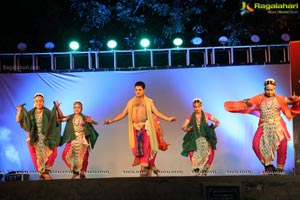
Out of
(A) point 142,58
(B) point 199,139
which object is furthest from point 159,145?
(A) point 142,58

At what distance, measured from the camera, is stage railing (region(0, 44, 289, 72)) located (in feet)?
35.4

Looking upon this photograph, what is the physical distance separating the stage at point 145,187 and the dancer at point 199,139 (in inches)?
15.9

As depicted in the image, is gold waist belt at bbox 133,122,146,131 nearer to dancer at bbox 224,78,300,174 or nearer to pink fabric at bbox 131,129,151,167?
pink fabric at bbox 131,129,151,167

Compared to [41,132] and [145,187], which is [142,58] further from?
[145,187]

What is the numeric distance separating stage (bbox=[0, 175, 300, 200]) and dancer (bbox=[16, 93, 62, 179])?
512 millimetres

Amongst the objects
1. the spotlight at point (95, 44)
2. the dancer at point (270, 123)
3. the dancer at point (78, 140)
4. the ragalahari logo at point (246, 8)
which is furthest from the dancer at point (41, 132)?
the ragalahari logo at point (246, 8)

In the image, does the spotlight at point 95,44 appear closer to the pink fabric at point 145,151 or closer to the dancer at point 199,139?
the pink fabric at point 145,151

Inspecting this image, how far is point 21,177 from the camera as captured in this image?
1035 centimetres

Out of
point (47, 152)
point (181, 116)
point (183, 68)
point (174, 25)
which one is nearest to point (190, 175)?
point (181, 116)

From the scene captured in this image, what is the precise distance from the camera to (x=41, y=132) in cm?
1049

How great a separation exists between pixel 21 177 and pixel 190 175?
3.47 metres

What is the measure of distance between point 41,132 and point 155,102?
246 cm

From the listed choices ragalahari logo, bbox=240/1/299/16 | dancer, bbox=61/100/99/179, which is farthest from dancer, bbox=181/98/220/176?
ragalahari logo, bbox=240/1/299/16

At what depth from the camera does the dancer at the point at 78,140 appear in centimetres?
1041
